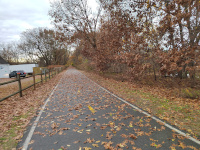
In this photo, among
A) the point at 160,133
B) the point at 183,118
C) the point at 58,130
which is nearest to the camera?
the point at 160,133

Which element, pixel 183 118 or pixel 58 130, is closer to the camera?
pixel 58 130

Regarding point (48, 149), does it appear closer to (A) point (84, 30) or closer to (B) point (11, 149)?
(B) point (11, 149)

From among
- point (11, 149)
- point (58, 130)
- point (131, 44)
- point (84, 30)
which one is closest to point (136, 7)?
point (131, 44)

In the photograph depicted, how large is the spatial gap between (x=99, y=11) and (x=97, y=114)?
2059 cm

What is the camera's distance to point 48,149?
348 centimetres

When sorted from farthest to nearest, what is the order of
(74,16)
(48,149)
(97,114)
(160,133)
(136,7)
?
(74,16) < (136,7) < (97,114) < (160,133) < (48,149)

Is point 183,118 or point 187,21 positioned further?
point 187,21

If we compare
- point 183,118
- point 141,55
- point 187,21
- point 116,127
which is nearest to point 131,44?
point 141,55

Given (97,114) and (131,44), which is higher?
(131,44)

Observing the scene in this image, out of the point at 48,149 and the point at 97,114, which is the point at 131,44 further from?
the point at 48,149

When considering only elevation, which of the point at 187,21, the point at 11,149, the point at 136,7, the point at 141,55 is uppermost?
the point at 136,7

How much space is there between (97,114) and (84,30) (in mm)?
18639

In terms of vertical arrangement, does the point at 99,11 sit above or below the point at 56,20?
above

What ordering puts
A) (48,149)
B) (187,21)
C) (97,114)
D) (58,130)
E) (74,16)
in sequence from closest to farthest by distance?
(48,149) → (58,130) → (97,114) → (187,21) → (74,16)
